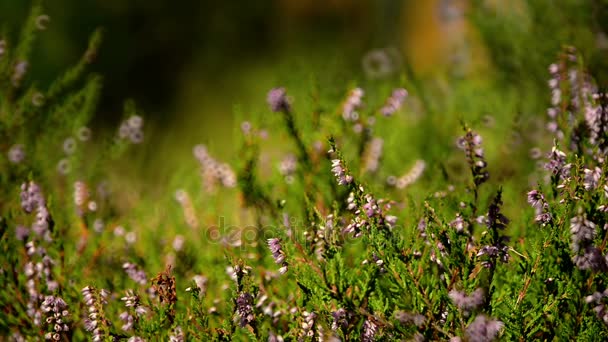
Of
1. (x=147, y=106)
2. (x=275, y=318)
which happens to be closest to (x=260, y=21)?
Answer: (x=147, y=106)

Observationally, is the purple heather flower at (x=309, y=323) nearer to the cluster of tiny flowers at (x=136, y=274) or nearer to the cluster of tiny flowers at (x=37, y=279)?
the cluster of tiny flowers at (x=136, y=274)

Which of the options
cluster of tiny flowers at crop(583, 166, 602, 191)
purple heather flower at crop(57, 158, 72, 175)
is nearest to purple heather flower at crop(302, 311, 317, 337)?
cluster of tiny flowers at crop(583, 166, 602, 191)

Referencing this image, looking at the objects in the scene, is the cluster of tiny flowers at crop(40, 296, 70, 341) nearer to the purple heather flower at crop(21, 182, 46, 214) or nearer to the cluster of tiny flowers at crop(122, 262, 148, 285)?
the cluster of tiny flowers at crop(122, 262, 148, 285)

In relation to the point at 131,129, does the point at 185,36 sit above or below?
below

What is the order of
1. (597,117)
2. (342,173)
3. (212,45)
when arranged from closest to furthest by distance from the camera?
(342,173), (597,117), (212,45)

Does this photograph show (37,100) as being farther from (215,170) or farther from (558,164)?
(558,164)

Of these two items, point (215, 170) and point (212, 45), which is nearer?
point (215, 170)

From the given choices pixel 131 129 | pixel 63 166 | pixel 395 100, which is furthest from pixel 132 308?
pixel 63 166

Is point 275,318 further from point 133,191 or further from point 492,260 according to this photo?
point 133,191
